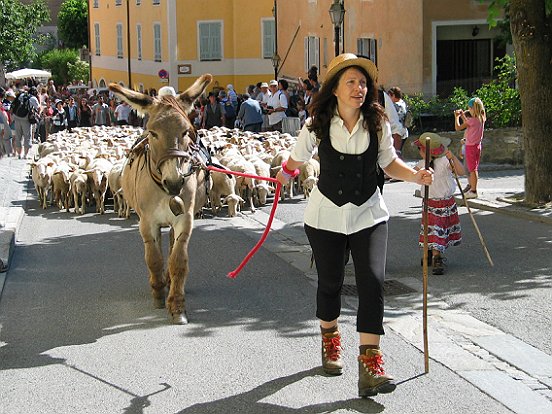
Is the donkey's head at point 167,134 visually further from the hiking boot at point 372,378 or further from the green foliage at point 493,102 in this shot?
the green foliage at point 493,102

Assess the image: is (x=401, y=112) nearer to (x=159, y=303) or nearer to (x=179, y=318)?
(x=159, y=303)

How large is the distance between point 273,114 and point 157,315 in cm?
1814

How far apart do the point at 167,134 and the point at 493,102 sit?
17157 millimetres

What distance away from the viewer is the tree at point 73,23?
82.7 metres

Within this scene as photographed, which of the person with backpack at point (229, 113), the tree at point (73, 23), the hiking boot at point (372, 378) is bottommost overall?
the hiking boot at point (372, 378)

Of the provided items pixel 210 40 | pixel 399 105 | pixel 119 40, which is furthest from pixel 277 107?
pixel 119 40

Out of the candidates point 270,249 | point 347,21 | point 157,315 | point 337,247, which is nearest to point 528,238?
point 270,249

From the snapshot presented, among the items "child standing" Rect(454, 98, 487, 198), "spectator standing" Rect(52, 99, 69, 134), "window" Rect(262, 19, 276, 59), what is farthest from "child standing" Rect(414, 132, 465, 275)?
"window" Rect(262, 19, 276, 59)

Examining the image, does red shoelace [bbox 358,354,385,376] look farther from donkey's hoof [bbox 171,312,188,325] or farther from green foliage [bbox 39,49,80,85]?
green foliage [bbox 39,49,80,85]

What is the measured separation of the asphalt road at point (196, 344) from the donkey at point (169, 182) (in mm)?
333

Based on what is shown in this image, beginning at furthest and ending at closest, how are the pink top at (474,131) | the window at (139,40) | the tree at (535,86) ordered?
the window at (139,40) → the pink top at (474,131) → the tree at (535,86)

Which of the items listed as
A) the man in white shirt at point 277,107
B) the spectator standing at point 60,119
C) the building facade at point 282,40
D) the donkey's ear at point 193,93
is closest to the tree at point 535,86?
the donkey's ear at point 193,93

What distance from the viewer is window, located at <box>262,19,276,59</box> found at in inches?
2058

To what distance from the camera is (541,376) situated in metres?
7.37
